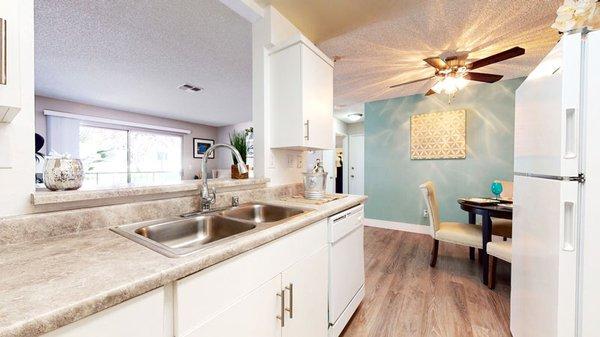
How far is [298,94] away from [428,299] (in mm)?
1903

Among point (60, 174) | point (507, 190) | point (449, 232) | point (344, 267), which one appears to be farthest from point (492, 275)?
point (60, 174)

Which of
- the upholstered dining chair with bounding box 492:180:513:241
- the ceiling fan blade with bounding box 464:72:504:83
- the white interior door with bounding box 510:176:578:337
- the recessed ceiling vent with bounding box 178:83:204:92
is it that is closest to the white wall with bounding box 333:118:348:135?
the recessed ceiling vent with bounding box 178:83:204:92

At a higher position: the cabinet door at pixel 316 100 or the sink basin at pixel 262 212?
the cabinet door at pixel 316 100

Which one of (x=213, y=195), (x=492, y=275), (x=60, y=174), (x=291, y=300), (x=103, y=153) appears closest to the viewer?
(x=60, y=174)

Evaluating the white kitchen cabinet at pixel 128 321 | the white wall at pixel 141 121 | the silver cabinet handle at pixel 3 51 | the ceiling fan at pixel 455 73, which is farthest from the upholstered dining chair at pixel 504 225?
the white wall at pixel 141 121

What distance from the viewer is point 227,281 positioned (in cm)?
76

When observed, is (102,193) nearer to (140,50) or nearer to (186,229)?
(186,229)

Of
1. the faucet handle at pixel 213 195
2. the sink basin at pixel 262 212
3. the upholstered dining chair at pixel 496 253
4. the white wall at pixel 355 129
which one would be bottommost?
the upholstered dining chair at pixel 496 253

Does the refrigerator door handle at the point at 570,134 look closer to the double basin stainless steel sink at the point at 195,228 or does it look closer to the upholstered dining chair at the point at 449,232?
the double basin stainless steel sink at the point at 195,228

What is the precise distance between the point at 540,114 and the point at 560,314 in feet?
2.57

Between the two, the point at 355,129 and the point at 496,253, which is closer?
the point at 496,253

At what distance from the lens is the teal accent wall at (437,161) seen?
318cm

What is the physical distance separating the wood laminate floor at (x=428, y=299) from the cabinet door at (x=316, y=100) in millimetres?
1321

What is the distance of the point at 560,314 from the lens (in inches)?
32.8
